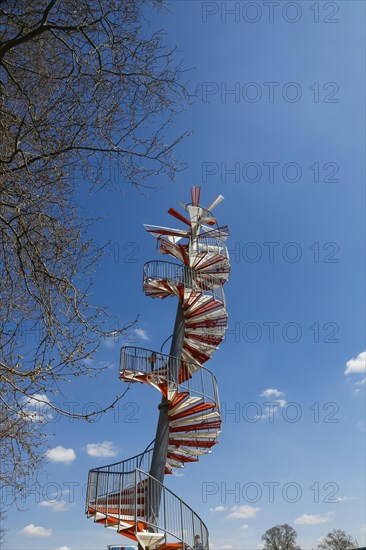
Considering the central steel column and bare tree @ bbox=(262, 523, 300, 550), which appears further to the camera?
bare tree @ bbox=(262, 523, 300, 550)

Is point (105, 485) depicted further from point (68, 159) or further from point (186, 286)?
point (68, 159)

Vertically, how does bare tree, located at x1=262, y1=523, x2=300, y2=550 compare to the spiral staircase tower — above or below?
below

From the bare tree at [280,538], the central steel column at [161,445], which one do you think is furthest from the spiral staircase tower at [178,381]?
the bare tree at [280,538]

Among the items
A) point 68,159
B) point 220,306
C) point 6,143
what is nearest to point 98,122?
point 68,159

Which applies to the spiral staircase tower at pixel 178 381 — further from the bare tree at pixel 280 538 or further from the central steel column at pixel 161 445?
the bare tree at pixel 280 538

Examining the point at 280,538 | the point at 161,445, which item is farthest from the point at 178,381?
the point at 280,538

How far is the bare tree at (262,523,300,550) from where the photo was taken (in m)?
45.1

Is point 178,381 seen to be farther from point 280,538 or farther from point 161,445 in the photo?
point 280,538

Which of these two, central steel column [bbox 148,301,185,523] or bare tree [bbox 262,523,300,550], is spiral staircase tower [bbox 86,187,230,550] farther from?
bare tree [bbox 262,523,300,550]

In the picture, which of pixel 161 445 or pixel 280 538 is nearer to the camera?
pixel 161 445

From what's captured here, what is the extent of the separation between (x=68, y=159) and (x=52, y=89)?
66 cm

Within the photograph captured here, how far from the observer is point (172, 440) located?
40.1 feet

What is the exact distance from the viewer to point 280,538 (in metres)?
46.2

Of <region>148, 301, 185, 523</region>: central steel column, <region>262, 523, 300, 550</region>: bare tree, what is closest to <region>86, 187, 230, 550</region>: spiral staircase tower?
<region>148, 301, 185, 523</region>: central steel column
